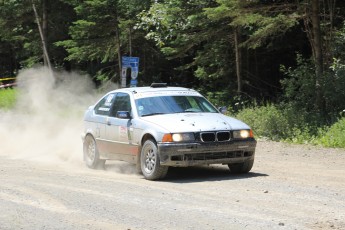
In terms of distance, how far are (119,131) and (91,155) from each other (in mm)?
1569

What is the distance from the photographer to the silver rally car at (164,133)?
10977mm


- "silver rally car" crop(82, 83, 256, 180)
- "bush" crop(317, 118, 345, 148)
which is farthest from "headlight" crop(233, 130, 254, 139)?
"bush" crop(317, 118, 345, 148)

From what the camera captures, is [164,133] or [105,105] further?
[105,105]

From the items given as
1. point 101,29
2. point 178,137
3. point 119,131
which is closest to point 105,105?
point 119,131

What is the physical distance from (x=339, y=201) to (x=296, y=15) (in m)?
12.9

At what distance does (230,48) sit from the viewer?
27547 millimetres

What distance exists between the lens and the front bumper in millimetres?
10906

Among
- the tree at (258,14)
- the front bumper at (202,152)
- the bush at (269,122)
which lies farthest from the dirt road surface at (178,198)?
the tree at (258,14)

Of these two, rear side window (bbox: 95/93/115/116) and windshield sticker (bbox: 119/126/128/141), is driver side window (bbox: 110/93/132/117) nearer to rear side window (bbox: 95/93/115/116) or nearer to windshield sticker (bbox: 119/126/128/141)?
rear side window (bbox: 95/93/115/116)

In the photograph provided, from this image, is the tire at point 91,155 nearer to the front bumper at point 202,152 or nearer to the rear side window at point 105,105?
the rear side window at point 105,105

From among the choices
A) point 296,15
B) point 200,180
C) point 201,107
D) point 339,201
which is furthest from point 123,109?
point 296,15

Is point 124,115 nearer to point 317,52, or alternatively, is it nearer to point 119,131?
point 119,131

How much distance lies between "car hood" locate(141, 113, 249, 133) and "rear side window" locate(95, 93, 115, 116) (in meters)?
1.71

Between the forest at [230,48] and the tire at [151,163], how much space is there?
7.17 metres
